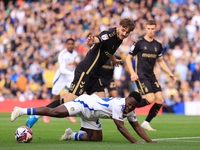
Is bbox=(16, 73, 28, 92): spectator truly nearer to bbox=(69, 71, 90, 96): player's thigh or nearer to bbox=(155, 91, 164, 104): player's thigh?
bbox=(155, 91, 164, 104): player's thigh

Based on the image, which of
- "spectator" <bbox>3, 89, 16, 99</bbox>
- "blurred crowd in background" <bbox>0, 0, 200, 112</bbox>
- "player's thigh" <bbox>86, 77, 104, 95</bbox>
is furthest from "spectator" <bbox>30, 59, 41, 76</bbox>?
"player's thigh" <bbox>86, 77, 104, 95</bbox>

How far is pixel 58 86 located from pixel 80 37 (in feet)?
34.7

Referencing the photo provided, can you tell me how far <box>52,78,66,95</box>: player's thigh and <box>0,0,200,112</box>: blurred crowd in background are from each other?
21.9ft

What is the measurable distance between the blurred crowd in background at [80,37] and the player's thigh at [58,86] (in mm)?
6662

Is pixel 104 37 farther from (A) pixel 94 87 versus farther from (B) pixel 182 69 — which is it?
(B) pixel 182 69

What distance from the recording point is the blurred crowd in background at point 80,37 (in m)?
18.2

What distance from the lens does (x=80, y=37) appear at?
21.4m

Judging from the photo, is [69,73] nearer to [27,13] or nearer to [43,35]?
[43,35]

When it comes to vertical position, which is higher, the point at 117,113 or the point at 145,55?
the point at 145,55

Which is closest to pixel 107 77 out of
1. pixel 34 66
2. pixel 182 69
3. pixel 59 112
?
pixel 59 112

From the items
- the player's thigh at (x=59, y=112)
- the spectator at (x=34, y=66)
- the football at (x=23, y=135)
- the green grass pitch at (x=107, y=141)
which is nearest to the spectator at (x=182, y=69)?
the spectator at (x=34, y=66)

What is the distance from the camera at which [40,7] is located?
24.2 metres

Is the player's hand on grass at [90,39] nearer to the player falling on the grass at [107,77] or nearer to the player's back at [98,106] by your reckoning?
the player's back at [98,106]

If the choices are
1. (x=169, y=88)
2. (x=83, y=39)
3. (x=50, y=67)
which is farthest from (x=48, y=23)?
(x=169, y=88)
